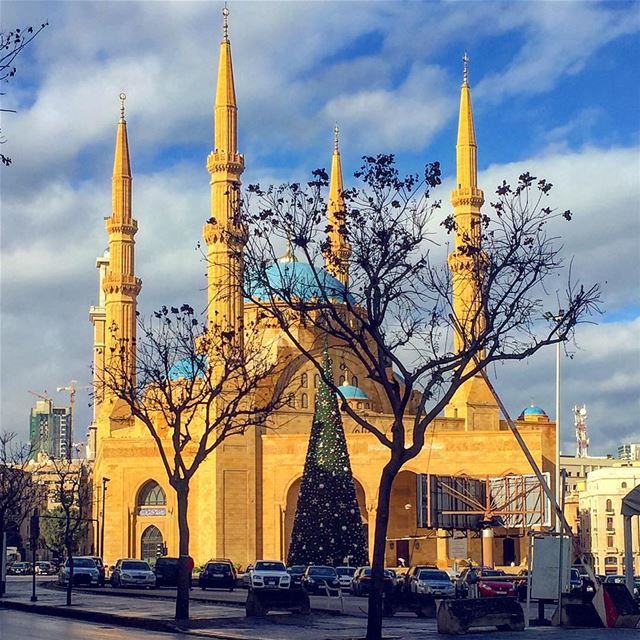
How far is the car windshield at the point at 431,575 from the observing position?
38219mm

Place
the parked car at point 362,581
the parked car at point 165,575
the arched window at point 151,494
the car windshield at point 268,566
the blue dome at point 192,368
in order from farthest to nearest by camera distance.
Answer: the arched window at point 151,494, the parked car at point 165,575, the car windshield at point 268,566, the parked car at point 362,581, the blue dome at point 192,368

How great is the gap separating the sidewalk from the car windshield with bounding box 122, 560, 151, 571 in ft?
41.7

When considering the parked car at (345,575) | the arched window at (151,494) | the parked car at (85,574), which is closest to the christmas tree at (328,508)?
the parked car at (345,575)

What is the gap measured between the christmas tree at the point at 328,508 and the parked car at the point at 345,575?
3.65 metres

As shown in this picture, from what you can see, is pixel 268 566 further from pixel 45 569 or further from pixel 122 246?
pixel 45 569

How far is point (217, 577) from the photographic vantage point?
47.6 meters

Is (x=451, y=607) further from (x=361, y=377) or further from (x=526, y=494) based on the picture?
(x=361, y=377)

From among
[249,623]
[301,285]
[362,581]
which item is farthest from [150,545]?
[249,623]

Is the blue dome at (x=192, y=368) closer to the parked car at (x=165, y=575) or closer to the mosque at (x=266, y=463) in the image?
the mosque at (x=266, y=463)

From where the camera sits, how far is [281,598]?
28234 mm

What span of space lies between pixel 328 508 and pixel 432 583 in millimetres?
12316

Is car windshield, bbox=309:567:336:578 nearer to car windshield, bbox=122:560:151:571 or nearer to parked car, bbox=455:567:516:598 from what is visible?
parked car, bbox=455:567:516:598

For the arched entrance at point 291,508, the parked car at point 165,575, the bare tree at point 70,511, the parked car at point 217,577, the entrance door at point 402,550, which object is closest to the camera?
the bare tree at point 70,511

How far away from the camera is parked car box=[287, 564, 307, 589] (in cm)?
4385
